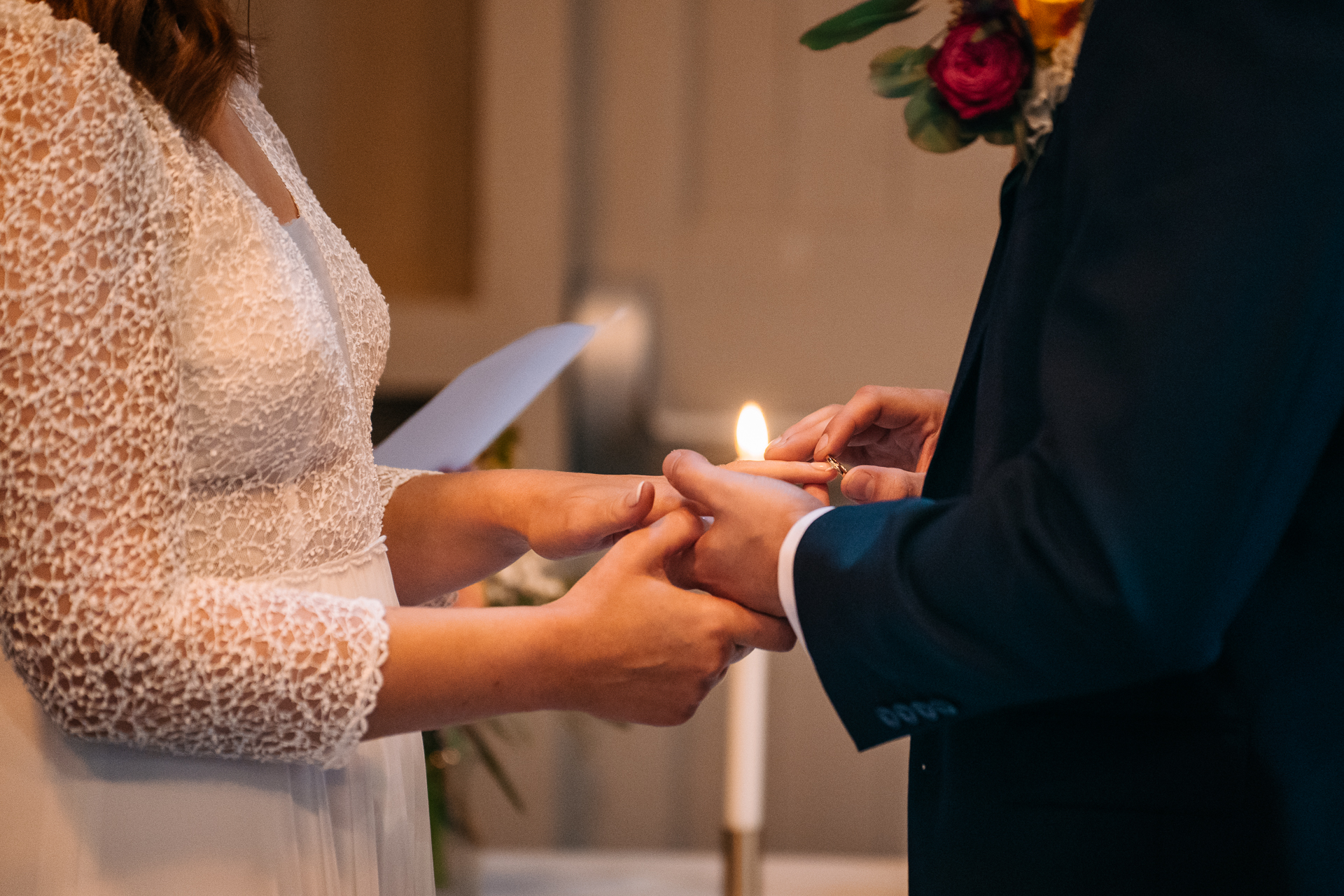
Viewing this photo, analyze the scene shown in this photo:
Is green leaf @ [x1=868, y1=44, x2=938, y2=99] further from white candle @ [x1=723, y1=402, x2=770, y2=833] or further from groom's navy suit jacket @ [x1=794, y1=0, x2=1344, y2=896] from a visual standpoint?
white candle @ [x1=723, y1=402, x2=770, y2=833]

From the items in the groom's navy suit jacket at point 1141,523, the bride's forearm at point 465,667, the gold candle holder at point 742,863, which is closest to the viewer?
the groom's navy suit jacket at point 1141,523

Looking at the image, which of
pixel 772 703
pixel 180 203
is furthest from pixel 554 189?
pixel 180 203

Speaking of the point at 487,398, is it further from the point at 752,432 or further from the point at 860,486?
the point at 860,486

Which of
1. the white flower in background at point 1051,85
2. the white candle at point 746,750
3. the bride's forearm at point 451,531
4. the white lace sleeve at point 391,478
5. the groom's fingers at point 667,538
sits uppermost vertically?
the white flower in background at point 1051,85

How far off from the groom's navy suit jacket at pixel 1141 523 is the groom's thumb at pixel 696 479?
123 mm

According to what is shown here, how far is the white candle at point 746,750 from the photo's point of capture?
120 cm

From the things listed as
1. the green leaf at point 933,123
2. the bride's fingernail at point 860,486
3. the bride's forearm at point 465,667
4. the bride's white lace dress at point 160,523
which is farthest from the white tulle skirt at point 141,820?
the green leaf at point 933,123

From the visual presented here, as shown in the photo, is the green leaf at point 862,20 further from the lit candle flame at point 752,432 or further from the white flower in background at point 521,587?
the white flower in background at point 521,587

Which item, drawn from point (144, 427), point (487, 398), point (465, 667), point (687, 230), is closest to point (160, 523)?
point (144, 427)

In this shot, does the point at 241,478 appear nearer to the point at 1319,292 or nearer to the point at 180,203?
the point at 180,203

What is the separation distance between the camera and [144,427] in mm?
648

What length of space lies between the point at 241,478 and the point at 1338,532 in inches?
27.7

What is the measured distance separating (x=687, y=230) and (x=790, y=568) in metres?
1.44

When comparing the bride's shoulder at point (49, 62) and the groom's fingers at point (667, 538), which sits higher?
the bride's shoulder at point (49, 62)
